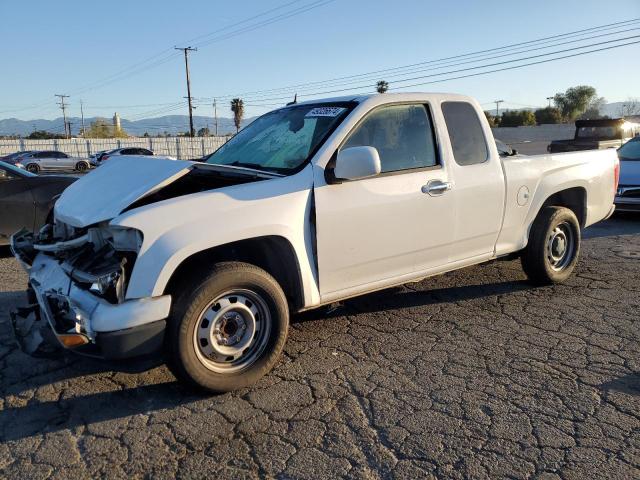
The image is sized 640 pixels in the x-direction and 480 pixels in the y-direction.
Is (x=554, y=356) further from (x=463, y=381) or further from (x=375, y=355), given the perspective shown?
(x=375, y=355)

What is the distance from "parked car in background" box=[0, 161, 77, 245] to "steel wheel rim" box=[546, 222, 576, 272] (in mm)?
6038

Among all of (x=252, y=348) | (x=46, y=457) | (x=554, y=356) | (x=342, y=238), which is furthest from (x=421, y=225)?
(x=46, y=457)

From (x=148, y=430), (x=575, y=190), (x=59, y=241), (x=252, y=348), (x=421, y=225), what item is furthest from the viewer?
(x=575, y=190)

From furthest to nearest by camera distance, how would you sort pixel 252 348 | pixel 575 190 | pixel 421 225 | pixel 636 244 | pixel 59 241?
pixel 636 244 < pixel 575 190 < pixel 421 225 < pixel 59 241 < pixel 252 348

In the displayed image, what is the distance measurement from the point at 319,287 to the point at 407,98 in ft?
5.67

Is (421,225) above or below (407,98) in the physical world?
below

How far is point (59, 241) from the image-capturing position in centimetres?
377

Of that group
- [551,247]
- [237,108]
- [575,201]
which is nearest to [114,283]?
[551,247]

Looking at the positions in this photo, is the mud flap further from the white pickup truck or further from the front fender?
the front fender

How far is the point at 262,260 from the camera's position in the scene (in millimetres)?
3764

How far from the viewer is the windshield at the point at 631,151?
10547 mm

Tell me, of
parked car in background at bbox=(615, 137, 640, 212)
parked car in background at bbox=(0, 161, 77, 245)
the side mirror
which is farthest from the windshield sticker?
parked car in background at bbox=(615, 137, 640, 212)

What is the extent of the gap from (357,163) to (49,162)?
3516 centimetres

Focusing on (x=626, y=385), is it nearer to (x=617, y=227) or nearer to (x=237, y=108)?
(x=617, y=227)
